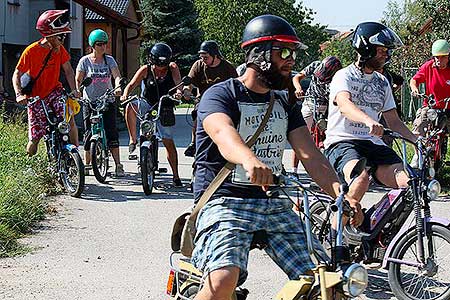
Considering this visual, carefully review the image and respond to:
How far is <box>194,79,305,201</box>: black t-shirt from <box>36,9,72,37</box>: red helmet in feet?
20.2

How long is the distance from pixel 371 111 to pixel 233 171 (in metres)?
2.52

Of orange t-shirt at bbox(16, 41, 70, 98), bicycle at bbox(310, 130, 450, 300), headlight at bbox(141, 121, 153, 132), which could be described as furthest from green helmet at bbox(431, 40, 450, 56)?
bicycle at bbox(310, 130, 450, 300)

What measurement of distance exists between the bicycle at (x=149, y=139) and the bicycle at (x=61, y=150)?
2.66ft

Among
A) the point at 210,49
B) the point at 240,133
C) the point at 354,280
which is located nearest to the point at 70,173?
the point at 210,49

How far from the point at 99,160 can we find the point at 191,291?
22.4 ft

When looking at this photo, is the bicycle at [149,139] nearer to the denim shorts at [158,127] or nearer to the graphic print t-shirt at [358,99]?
the denim shorts at [158,127]

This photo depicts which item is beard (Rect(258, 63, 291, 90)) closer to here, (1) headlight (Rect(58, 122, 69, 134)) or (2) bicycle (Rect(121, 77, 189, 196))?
(2) bicycle (Rect(121, 77, 189, 196))

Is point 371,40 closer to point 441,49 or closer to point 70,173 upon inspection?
point 70,173

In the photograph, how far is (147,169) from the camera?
1035 cm

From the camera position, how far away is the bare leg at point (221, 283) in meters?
3.98

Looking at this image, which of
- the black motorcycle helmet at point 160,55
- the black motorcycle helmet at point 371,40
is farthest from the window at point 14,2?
the black motorcycle helmet at point 371,40

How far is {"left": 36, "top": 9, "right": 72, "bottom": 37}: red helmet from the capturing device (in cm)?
1009

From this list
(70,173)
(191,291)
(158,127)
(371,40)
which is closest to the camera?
(191,291)

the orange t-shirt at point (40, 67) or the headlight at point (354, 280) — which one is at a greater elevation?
the orange t-shirt at point (40, 67)
